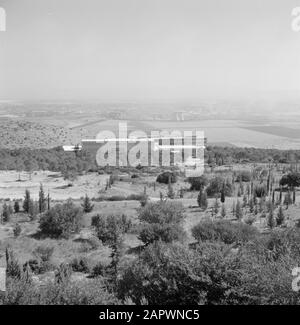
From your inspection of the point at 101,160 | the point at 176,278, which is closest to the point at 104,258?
the point at 176,278

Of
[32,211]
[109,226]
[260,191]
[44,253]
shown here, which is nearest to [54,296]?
[44,253]

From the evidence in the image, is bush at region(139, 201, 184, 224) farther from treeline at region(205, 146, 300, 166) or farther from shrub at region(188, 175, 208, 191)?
treeline at region(205, 146, 300, 166)

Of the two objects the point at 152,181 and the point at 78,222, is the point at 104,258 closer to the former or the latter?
the point at 78,222

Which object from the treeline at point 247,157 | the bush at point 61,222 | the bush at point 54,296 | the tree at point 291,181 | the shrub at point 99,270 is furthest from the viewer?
the treeline at point 247,157

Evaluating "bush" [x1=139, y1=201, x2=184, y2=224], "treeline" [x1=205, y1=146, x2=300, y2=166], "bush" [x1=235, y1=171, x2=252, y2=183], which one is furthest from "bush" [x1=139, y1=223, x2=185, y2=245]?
"treeline" [x1=205, y1=146, x2=300, y2=166]

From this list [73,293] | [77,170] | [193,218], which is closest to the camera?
[73,293]

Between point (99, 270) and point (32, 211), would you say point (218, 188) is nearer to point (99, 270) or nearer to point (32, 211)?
point (32, 211)

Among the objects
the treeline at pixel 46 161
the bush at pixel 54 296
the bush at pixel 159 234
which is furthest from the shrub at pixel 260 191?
the bush at pixel 54 296

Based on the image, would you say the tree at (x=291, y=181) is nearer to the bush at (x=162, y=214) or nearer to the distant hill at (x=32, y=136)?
the bush at (x=162, y=214)

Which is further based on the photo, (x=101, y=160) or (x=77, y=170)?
(x=101, y=160)
